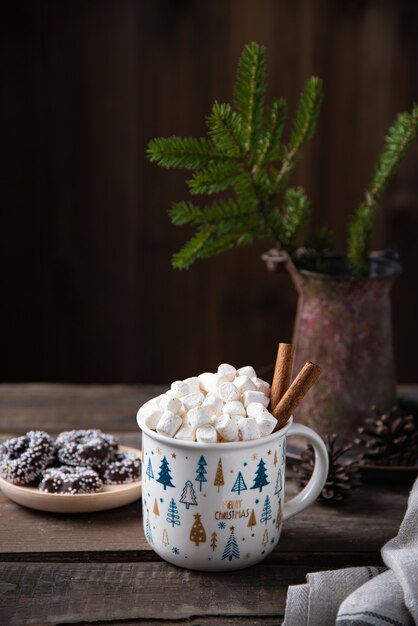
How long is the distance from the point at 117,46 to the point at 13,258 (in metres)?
0.61

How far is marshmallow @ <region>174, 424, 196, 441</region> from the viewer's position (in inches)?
32.9

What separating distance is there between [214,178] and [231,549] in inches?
18.2

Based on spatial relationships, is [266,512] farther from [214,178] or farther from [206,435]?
[214,178]

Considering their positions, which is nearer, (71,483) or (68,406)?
(71,483)

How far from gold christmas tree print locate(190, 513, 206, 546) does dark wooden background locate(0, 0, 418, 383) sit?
4.68 feet

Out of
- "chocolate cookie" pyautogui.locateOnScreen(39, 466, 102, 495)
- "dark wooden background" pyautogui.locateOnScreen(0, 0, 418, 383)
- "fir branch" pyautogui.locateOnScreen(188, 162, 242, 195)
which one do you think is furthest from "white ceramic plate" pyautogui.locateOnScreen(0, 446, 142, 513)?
"dark wooden background" pyautogui.locateOnScreen(0, 0, 418, 383)

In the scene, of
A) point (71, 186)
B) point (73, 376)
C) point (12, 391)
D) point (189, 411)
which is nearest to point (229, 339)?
point (73, 376)

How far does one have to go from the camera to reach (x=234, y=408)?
854 mm

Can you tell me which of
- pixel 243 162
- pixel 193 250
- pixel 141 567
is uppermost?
pixel 243 162

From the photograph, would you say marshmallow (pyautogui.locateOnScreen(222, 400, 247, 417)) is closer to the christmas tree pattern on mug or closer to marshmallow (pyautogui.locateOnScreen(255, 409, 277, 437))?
marshmallow (pyautogui.locateOnScreen(255, 409, 277, 437))

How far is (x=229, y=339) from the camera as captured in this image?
234cm

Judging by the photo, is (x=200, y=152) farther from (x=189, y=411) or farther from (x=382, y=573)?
(x=382, y=573)

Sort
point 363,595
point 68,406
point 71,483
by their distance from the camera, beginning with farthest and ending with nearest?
point 68,406, point 71,483, point 363,595

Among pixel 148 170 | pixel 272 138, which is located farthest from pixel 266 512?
pixel 148 170
